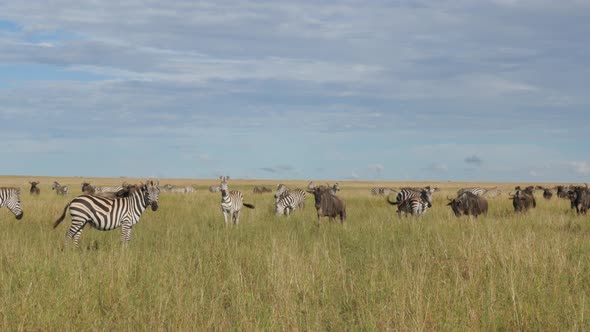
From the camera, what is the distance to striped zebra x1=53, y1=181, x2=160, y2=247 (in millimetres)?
12109

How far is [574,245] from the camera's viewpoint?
1145cm

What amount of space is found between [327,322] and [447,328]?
1351mm

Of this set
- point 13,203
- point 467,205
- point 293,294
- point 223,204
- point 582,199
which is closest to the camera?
point 293,294

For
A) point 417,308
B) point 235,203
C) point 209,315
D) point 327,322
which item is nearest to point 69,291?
point 209,315

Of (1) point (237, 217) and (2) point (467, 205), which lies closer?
(1) point (237, 217)

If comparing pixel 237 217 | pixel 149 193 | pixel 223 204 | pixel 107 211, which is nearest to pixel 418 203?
pixel 237 217

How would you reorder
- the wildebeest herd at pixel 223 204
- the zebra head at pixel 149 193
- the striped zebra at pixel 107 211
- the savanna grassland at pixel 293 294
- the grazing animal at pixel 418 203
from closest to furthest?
the savanna grassland at pixel 293 294 → the striped zebra at pixel 107 211 → the wildebeest herd at pixel 223 204 → the zebra head at pixel 149 193 → the grazing animal at pixel 418 203

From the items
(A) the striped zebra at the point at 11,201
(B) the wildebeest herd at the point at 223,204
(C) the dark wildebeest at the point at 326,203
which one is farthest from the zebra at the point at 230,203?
(A) the striped zebra at the point at 11,201

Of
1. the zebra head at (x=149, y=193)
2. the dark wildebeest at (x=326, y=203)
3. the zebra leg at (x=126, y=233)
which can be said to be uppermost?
the zebra head at (x=149, y=193)

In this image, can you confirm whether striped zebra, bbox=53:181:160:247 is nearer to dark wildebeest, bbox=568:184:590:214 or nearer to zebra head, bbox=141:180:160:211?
zebra head, bbox=141:180:160:211

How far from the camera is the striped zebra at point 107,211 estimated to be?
39.7 ft

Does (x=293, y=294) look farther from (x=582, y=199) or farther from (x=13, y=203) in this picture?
(x=582, y=199)

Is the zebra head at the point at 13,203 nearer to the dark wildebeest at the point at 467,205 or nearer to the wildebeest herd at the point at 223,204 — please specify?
the wildebeest herd at the point at 223,204

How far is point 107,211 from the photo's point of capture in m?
12.5
